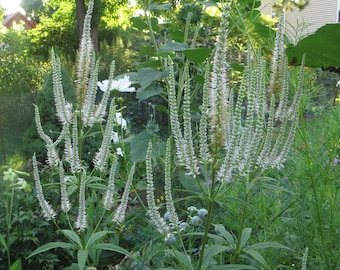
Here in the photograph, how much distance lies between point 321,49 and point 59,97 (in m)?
1.03

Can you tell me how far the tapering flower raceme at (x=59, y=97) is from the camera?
77.6 inches

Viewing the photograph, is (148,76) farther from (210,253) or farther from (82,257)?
(210,253)

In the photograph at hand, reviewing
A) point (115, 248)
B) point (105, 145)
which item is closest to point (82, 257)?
point (115, 248)

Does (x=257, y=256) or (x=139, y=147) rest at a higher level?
(x=139, y=147)

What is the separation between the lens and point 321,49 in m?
1.63

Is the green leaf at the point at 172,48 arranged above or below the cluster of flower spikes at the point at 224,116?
above

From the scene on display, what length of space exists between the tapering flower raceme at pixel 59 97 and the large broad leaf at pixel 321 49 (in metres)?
0.88

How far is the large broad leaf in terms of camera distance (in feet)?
4.85

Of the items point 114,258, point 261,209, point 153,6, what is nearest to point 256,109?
point 261,209

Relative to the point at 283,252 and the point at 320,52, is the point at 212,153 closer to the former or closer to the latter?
the point at 320,52

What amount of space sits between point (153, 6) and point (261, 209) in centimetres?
140

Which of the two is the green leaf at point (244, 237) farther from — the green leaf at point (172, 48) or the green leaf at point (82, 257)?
the green leaf at point (172, 48)

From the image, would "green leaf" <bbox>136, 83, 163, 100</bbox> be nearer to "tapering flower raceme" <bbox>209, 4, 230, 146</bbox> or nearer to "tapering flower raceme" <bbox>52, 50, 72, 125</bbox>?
"tapering flower raceme" <bbox>52, 50, 72, 125</bbox>

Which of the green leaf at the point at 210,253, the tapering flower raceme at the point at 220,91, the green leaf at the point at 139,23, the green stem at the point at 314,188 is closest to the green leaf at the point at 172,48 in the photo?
the green stem at the point at 314,188
